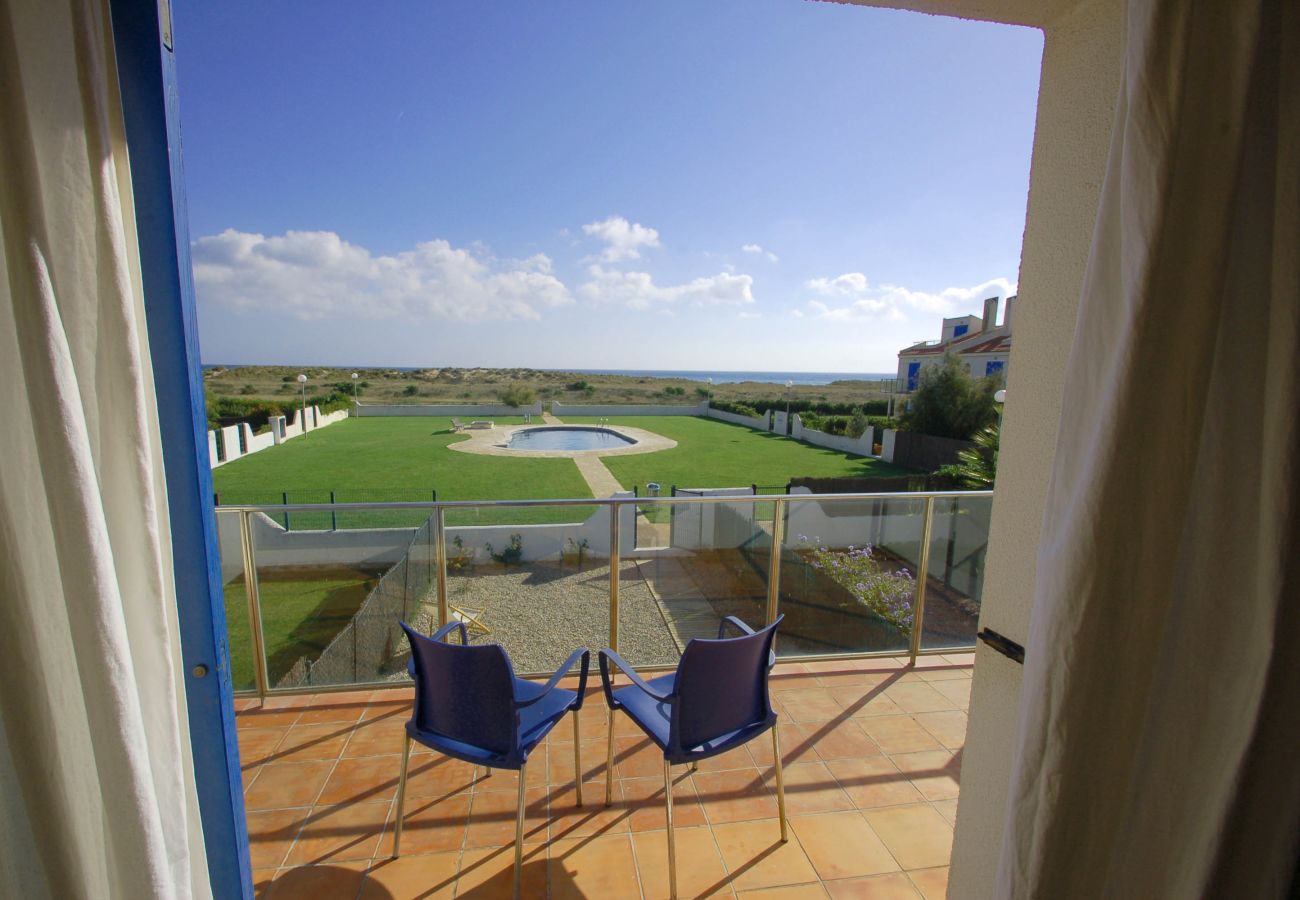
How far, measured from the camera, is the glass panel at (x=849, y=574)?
3373 mm

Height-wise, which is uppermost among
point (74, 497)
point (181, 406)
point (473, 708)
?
point (181, 406)

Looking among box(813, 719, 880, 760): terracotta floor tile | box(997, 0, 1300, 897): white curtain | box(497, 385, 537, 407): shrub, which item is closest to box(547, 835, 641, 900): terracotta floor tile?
box(813, 719, 880, 760): terracotta floor tile

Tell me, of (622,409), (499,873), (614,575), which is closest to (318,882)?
(499,873)

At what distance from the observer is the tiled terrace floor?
1.75 metres

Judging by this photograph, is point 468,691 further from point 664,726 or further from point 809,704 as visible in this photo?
point 809,704

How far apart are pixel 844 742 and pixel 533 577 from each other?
243 centimetres

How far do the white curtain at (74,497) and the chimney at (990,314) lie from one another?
93.7ft

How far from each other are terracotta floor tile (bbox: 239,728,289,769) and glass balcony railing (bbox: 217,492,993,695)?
314 mm

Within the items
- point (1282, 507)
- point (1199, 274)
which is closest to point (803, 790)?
point (1282, 507)

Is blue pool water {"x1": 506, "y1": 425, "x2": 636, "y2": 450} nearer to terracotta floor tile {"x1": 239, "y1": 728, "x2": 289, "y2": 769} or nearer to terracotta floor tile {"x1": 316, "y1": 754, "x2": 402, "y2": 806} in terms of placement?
terracotta floor tile {"x1": 239, "y1": 728, "x2": 289, "y2": 769}

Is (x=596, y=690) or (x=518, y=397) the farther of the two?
(x=518, y=397)

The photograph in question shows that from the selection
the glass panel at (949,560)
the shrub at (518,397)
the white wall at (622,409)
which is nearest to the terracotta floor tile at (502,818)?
the glass panel at (949,560)

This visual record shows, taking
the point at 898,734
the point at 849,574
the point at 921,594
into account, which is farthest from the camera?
the point at 849,574

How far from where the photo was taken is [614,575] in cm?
310
